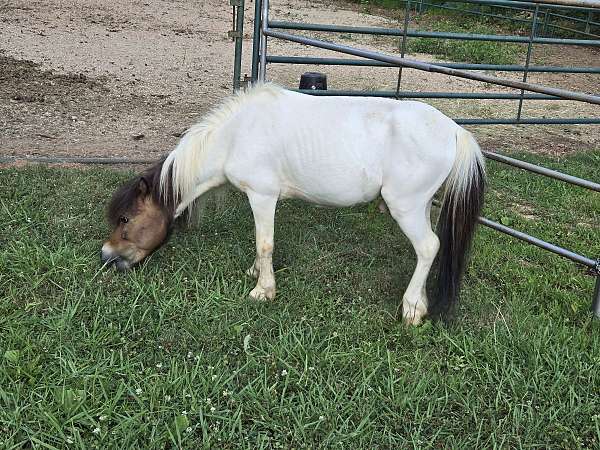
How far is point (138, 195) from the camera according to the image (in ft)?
11.2

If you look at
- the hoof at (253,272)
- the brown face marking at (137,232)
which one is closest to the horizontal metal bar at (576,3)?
the hoof at (253,272)

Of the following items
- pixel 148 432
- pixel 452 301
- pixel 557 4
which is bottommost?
pixel 148 432

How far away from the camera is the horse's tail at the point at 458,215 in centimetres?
305

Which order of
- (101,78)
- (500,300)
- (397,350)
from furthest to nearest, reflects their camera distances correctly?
(101,78), (500,300), (397,350)

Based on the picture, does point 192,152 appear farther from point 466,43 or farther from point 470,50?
point 466,43

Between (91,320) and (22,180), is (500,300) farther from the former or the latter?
(22,180)

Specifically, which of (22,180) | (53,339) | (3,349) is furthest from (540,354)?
(22,180)

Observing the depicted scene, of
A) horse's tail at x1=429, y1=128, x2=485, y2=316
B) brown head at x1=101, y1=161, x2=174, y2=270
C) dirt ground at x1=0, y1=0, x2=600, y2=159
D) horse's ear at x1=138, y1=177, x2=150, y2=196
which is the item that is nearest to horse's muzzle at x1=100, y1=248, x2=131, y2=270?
brown head at x1=101, y1=161, x2=174, y2=270

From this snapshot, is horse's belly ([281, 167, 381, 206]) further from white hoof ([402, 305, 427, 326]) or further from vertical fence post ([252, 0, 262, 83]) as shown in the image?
vertical fence post ([252, 0, 262, 83])

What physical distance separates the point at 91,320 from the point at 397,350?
1.42 meters

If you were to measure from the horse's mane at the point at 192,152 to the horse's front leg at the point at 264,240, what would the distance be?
13.4 inches

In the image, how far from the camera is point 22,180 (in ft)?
14.8

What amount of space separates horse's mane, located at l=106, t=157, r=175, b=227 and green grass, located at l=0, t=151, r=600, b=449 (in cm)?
31

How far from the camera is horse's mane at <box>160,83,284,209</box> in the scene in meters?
3.40
